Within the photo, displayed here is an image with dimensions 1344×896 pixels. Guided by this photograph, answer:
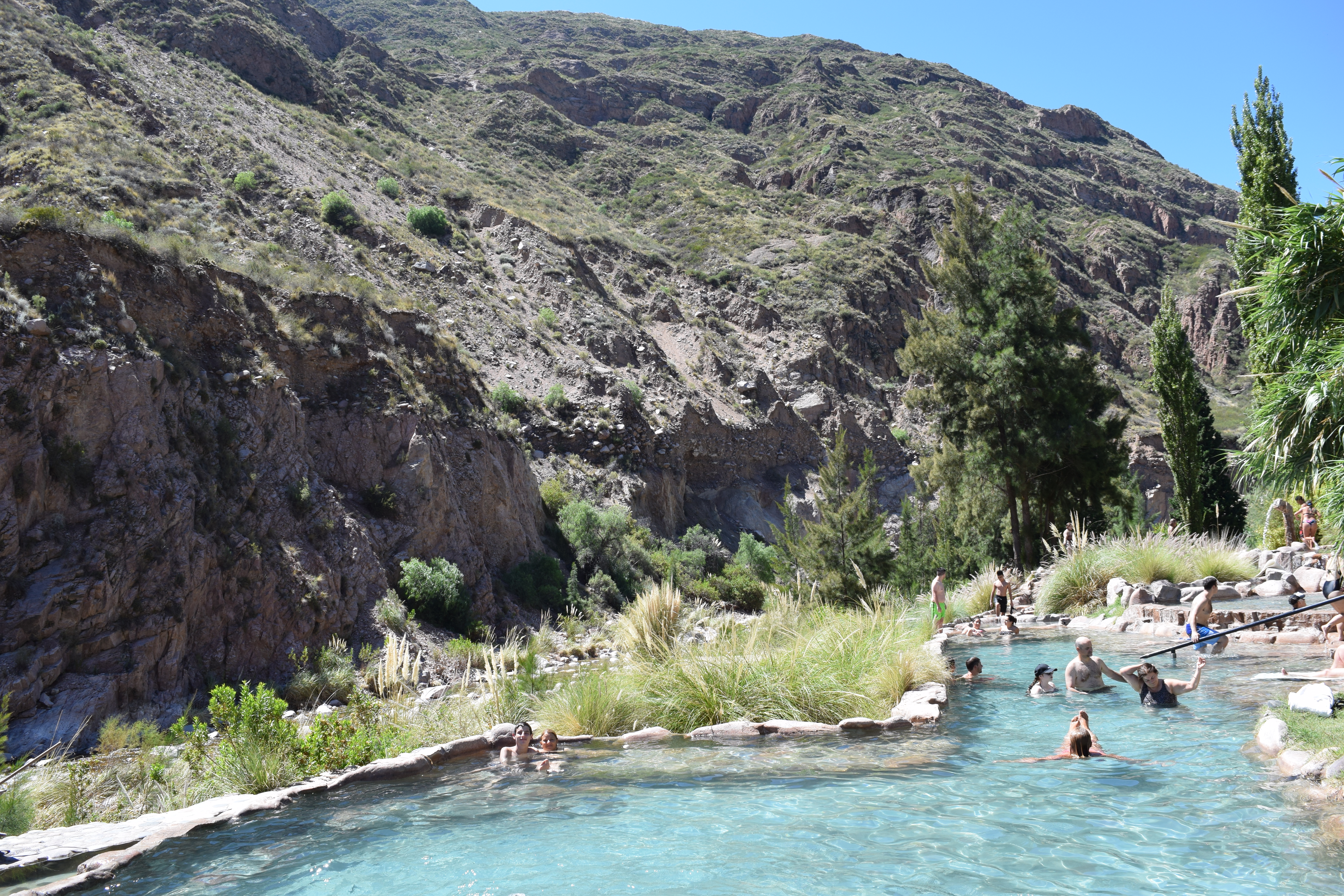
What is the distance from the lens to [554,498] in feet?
87.0

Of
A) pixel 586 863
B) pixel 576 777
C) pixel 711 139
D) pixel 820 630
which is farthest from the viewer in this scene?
pixel 711 139

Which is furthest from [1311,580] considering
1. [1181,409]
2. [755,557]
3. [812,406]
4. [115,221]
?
[812,406]

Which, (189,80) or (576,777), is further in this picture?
(189,80)

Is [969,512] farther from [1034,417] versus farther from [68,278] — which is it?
[68,278]

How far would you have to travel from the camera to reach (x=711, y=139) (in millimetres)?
78625

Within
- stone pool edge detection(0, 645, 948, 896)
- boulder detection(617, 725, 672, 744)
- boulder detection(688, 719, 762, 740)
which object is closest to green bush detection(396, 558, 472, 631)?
stone pool edge detection(0, 645, 948, 896)

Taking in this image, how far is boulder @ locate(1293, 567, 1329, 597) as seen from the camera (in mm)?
12297

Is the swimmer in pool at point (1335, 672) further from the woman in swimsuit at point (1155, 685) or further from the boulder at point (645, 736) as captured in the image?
the boulder at point (645, 736)

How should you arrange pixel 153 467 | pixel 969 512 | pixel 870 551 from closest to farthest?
pixel 153 467, pixel 870 551, pixel 969 512

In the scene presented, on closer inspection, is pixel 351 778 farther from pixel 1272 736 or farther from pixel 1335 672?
pixel 1335 672

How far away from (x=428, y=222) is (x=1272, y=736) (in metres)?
37.6

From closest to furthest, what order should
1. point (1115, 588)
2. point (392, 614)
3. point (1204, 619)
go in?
point (1204, 619)
point (1115, 588)
point (392, 614)

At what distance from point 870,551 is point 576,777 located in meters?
14.1

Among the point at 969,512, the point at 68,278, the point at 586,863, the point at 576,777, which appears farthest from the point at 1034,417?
the point at 68,278
